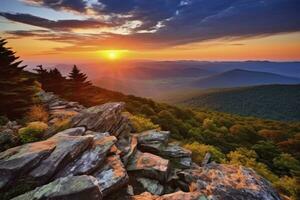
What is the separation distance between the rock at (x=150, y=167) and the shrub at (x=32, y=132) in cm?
580

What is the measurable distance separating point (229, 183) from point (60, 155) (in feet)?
27.6

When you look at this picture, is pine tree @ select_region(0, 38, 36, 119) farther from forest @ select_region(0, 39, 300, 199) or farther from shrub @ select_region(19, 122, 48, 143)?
shrub @ select_region(19, 122, 48, 143)

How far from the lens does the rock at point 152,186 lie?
1271cm

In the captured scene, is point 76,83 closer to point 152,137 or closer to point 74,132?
→ point 152,137

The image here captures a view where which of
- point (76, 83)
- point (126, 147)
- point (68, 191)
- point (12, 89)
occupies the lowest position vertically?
point (126, 147)

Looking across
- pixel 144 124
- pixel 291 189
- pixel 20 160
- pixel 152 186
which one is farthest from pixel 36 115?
A: pixel 291 189

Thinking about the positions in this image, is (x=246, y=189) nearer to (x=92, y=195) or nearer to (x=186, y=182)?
(x=186, y=182)

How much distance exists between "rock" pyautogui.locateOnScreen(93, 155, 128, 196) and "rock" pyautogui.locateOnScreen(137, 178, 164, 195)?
6.17 ft

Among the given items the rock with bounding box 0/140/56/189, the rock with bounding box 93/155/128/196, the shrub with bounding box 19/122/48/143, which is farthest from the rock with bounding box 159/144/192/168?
the rock with bounding box 0/140/56/189

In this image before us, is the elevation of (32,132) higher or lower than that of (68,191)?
lower

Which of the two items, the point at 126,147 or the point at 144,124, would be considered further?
the point at 144,124

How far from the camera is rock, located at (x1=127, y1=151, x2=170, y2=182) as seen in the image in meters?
13.7

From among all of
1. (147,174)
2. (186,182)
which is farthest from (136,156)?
(186,182)

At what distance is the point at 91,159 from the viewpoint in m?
11.9
